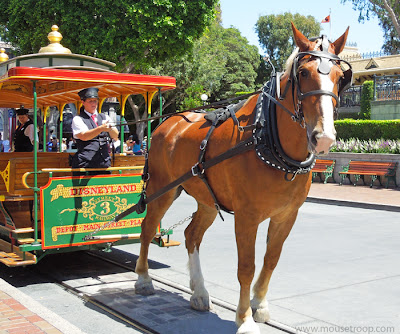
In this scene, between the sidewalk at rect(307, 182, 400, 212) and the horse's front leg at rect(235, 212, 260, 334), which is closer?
the horse's front leg at rect(235, 212, 260, 334)

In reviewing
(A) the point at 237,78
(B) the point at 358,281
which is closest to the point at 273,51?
(A) the point at 237,78

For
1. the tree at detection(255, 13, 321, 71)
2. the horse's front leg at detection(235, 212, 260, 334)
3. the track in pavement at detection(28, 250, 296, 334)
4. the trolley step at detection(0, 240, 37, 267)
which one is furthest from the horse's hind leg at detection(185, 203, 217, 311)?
the tree at detection(255, 13, 321, 71)

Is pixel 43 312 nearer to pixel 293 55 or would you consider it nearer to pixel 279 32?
pixel 293 55

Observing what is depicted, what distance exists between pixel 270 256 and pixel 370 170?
44.1ft

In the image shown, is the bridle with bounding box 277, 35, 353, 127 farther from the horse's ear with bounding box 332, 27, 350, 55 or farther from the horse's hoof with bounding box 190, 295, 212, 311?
the horse's hoof with bounding box 190, 295, 212, 311

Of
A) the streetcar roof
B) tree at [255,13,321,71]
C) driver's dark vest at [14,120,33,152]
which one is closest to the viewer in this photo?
the streetcar roof

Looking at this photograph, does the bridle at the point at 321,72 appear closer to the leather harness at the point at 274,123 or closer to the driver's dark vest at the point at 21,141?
the leather harness at the point at 274,123

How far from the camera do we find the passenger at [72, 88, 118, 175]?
6028 mm

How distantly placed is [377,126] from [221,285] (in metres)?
14.9

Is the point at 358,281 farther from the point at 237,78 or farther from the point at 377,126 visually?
the point at 237,78

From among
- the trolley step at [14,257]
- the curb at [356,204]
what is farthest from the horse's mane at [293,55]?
the curb at [356,204]

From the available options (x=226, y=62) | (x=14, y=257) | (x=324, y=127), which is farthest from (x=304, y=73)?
(x=226, y=62)

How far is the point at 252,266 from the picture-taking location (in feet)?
14.0

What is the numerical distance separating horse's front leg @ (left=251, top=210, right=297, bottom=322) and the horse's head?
1230mm
